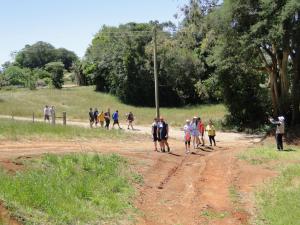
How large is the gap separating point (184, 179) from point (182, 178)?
16 cm

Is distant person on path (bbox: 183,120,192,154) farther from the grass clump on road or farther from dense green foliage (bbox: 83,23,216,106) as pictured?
dense green foliage (bbox: 83,23,216,106)

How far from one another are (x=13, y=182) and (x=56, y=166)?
372 cm

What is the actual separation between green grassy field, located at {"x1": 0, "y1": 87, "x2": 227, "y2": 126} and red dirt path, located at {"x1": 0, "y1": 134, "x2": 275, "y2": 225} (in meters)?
19.0

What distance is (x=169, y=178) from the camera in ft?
62.1

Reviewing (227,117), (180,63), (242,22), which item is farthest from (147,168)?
(180,63)

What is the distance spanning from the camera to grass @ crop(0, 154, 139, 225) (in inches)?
475

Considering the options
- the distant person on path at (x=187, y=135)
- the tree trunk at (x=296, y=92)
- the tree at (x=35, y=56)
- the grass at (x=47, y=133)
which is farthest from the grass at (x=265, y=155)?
the tree at (x=35, y=56)

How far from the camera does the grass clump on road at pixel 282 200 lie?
1444 cm

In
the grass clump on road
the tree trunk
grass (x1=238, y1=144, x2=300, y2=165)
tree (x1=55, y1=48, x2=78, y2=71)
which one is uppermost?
tree (x1=55, y1=48, x2=78, y2=71)

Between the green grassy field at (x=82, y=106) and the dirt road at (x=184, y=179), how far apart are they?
751 inches

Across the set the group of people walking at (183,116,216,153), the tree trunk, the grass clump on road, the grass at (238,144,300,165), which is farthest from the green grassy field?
the grass clump on road

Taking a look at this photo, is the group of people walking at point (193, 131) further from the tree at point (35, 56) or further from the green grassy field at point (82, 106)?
the tree at point (35, 56)

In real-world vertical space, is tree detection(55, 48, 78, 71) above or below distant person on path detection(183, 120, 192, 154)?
above

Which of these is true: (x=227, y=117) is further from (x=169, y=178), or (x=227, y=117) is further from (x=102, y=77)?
(x=102, y=77)
